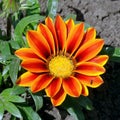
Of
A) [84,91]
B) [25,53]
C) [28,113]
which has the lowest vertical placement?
[28,113]

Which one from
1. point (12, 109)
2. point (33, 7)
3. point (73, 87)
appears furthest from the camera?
point (33, 7)

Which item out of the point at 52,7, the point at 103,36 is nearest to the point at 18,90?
the point at 52,7

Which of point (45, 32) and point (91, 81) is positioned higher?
point (45, 32)

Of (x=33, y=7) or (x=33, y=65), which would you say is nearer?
(x=33, y=65)

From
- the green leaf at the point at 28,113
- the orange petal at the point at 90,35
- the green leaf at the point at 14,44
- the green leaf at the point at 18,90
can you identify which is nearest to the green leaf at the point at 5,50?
the green leaf at the point at 14,44

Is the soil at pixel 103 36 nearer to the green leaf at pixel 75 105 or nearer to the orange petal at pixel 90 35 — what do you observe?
the green leaf at pixel 75 105

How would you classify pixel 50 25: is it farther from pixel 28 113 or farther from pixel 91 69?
pixel 28 113
